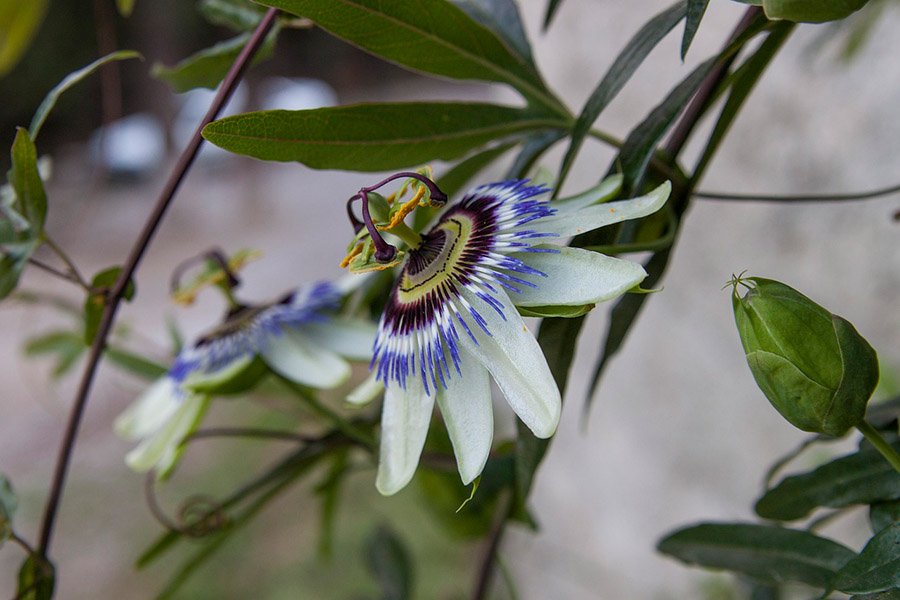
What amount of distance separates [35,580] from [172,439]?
13 cm

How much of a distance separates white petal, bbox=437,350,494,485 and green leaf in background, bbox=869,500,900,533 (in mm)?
205

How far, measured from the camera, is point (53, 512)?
53cm

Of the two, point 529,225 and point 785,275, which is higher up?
point 529,225

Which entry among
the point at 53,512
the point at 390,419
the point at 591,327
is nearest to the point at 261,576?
the point at 591,327

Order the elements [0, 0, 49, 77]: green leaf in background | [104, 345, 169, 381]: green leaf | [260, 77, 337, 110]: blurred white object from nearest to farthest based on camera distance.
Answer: [104, 345, 169, 381]: green leaf → [0, 0, 49, 77]: green leaf in background → [260, 77, 337, 110]: blurred white object

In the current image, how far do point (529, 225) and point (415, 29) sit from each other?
0.12m

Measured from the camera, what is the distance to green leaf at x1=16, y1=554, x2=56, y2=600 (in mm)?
521

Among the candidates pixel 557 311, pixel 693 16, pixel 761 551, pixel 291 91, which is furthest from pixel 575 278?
pixel 291 91

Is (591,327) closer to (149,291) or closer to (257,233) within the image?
(149,291)

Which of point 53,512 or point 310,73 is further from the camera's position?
point 310,73

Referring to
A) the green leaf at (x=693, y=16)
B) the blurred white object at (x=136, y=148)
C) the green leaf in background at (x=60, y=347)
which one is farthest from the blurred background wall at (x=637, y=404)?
the blurred white object at (x=136, y=148)

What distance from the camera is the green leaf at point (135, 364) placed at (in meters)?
0.76

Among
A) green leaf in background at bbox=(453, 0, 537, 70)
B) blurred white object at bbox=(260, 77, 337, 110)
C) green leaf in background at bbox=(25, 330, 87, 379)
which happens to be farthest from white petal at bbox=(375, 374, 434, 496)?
blurred white object at bbox=(260, 77, 337, 110)

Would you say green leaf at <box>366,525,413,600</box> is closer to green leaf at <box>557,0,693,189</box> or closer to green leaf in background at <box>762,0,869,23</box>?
green leaf at <box>557,0,693,189</box>
